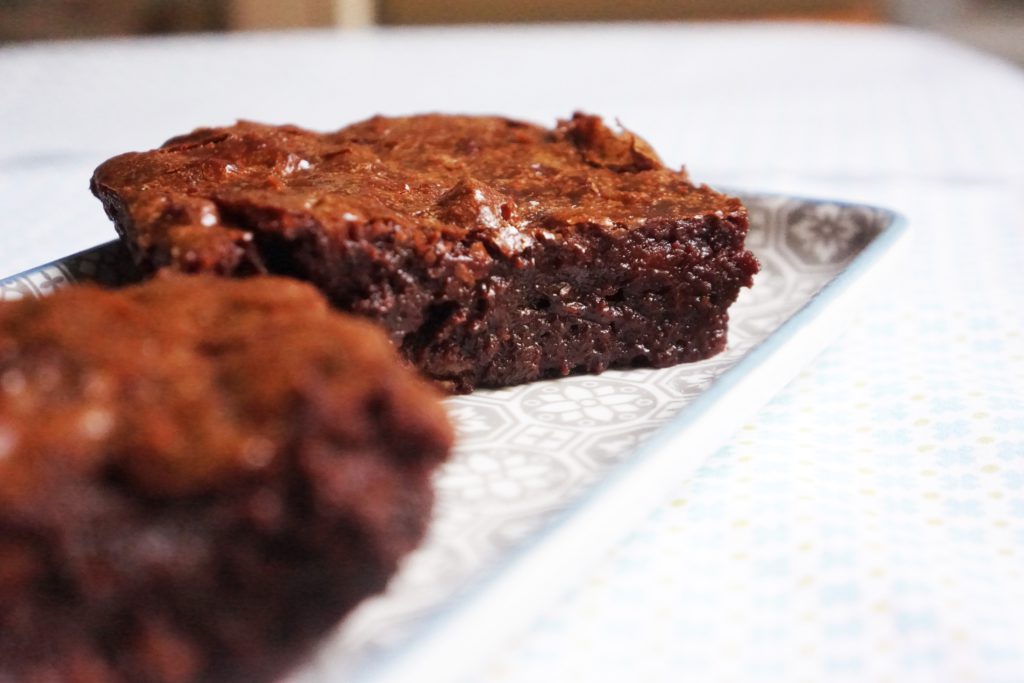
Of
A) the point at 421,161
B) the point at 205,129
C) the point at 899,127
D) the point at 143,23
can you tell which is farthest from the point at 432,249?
the point at 143,23

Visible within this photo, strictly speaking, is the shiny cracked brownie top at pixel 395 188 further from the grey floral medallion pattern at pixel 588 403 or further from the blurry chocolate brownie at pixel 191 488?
the blurry chocolate brownie at pixel 191 488

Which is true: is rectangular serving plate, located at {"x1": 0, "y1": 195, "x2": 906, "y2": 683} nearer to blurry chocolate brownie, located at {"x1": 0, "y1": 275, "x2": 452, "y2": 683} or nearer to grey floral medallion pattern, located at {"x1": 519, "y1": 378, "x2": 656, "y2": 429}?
grey floral medallion pattern, located at {"x1": 519, "y1": 378, "x2": 656, "y2": 429}

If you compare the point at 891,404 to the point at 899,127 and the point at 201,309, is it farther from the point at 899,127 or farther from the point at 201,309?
the point at 899,127

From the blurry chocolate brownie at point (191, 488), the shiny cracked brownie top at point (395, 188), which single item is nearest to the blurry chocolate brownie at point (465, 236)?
the shiny cracked brownie top at point (395, 188)

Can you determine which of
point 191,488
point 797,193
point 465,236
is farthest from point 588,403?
point 797,193

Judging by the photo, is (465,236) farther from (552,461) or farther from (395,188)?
(552,461)

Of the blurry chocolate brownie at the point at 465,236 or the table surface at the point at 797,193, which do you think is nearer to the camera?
the table surface at the point at 797,193
